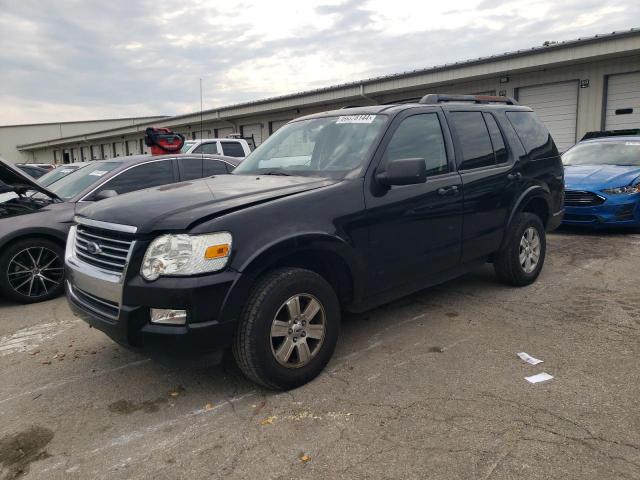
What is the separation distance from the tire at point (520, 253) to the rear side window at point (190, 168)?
4316 millimetres

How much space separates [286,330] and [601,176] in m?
7.08

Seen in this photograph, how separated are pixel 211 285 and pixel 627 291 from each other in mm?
4373

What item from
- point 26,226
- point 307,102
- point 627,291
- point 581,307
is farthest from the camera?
point 307,102

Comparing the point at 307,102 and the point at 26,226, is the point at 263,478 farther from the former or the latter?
the point at 307,102

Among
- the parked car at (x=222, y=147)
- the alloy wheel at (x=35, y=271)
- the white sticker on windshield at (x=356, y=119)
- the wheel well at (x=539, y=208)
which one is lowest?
the alloy wheel at (x=35, y=271)

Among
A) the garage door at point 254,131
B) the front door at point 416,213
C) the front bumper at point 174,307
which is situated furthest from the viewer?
the garage door at point 254,131

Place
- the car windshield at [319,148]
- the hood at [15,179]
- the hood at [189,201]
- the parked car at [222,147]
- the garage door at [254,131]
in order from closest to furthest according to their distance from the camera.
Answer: the hood at [189,201]
the car windshield at [319,148]
the hood at [15,179]
the parked car at [222,147]
the garage door at [254,131]

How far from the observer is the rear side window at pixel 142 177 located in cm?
631

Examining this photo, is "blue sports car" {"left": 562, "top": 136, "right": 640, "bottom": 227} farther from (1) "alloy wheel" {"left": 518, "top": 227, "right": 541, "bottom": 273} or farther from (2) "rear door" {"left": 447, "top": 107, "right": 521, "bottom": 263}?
(2) "rear door" {"left": 447, "top": 107, "right": 521, "bottom": 263}

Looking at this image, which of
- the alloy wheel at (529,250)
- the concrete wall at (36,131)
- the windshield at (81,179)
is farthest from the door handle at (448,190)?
the concrete wall at (36,131)

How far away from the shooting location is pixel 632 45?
1195cm

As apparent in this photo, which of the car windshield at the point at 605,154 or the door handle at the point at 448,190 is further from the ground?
the car windshield at the point at 605,154

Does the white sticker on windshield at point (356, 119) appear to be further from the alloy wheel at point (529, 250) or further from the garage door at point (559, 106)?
the garage door at point (559, 106)

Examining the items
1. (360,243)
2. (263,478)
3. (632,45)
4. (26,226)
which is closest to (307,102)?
(632,45)
